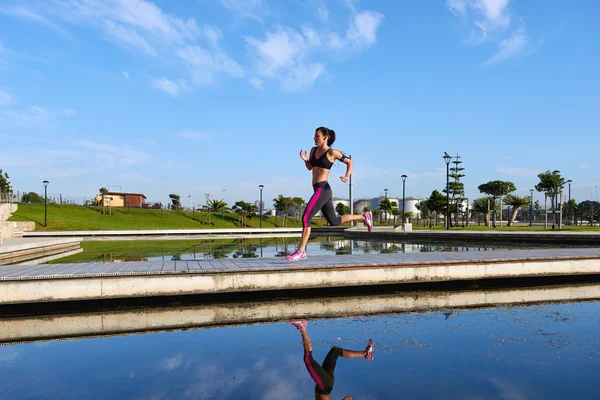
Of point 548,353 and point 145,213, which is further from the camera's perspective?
point 145,213

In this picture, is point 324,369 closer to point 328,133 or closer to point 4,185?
point 328,133

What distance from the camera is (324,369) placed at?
4332 millimetres

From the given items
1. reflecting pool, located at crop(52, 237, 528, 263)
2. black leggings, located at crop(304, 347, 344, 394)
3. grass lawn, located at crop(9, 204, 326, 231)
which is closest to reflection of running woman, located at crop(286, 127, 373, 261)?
black leggings, located at crop(304, 347, 344, 394)

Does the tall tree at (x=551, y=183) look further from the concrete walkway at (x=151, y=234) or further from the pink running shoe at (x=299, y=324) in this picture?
the pink running shoe at (x=299, y=324)

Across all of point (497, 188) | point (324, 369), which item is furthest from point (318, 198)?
point (497, 188)

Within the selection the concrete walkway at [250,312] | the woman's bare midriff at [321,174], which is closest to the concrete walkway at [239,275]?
the concrete walkway at [250,312]

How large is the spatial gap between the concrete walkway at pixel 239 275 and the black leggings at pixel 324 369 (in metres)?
3.58

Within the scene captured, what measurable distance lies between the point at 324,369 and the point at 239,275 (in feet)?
13.8

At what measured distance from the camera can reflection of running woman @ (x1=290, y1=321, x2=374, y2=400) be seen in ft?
12.2

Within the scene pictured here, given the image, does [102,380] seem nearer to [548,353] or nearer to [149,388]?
[149,388]

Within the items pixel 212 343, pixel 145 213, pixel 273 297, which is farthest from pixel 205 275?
pixel 145 213

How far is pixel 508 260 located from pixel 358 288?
3.57 metres

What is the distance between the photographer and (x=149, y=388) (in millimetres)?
3867

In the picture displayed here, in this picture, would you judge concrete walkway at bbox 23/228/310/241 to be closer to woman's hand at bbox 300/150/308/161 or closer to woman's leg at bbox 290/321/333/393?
woman's hand at bbox 300/150/308/161
